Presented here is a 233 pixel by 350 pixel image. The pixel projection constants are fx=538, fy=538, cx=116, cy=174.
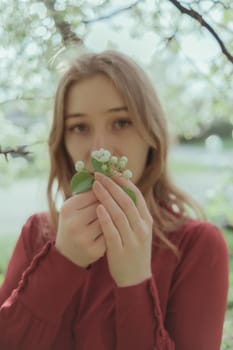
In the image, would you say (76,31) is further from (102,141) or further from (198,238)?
(198,238)

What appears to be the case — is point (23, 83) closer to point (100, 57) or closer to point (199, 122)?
point (100, 57)

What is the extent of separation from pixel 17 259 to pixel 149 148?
228 millimetres

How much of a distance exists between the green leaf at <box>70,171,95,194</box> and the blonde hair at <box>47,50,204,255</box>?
0.16 meters

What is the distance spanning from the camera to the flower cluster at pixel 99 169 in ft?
1.67

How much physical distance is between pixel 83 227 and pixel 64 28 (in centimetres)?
23

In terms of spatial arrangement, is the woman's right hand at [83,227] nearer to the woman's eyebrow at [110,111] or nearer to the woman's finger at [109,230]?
the woman's finger at [109,230]

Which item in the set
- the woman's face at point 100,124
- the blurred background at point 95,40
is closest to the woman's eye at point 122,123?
the woman's face at point 100,124

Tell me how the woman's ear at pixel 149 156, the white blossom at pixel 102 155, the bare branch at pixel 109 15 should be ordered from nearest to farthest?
the white blossom at pixel 102 155 → the bare branch at pixel 109 15 → the woman's ear at pixel 149 156

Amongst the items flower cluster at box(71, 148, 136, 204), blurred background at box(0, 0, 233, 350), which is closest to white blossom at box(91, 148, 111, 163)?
flower cluster at box(71, 148, 136, 204)

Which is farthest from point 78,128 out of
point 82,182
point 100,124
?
point 82,182

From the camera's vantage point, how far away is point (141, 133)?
0.67 m

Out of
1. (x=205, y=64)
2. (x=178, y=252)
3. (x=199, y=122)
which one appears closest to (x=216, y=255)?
(x=178, y=252)

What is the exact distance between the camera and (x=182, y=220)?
76 centimetres

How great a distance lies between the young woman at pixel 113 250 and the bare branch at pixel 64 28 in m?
0.05
